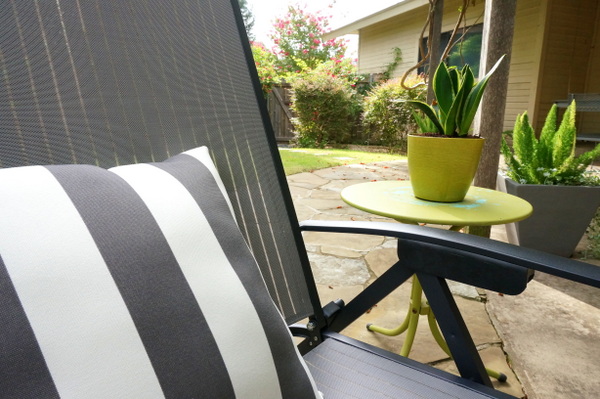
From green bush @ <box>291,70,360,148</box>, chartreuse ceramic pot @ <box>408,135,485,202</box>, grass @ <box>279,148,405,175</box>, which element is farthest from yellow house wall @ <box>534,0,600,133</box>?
chartreuse ceramic pot @ <box>408,135,485,202</box>

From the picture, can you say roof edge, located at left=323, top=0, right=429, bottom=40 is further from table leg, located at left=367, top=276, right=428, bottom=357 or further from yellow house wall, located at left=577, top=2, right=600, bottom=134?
table leg, located at left=367, top=276, right=428, bottom=357

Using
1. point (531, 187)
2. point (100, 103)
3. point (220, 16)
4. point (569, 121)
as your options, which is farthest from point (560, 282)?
point (100, 103)

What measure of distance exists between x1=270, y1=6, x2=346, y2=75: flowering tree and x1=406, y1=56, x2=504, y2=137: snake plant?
1570 cm

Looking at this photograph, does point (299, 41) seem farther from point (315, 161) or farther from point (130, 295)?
point (130, 295)

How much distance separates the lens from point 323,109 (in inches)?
332

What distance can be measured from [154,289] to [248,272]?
0.51ft

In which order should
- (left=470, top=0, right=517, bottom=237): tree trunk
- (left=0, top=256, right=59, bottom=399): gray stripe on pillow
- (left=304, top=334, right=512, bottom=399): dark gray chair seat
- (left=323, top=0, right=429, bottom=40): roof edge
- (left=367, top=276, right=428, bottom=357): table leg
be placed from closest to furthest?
(left=0, top=256, right=59, bottom=399): gray stripe on pillow < (left=304, top=334, right=512, bottom=399): dark gray chair seat < (left=367, top=276, right=428, bottom=357): table leg < (left=470, top=0, right=517, bottom=237): tree trunk < (left=323, top=0, right=429, bottom=40): roof edge

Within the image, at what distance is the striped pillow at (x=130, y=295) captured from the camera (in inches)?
16.7

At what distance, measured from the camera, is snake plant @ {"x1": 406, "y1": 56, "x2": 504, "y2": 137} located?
4.04 feet

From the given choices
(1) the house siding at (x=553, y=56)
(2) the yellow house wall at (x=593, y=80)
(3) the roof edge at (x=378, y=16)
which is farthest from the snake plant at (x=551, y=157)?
(3) the roof edge at (x=378, y=16)

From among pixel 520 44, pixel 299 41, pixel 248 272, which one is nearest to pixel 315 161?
pixel 520 44

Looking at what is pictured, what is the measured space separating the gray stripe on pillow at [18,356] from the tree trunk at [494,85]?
2222 mm

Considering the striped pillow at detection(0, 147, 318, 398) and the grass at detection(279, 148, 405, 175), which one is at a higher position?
the striped pillow at detection(0, 147, 318, 398)

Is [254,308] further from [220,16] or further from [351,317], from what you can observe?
[220,16]
